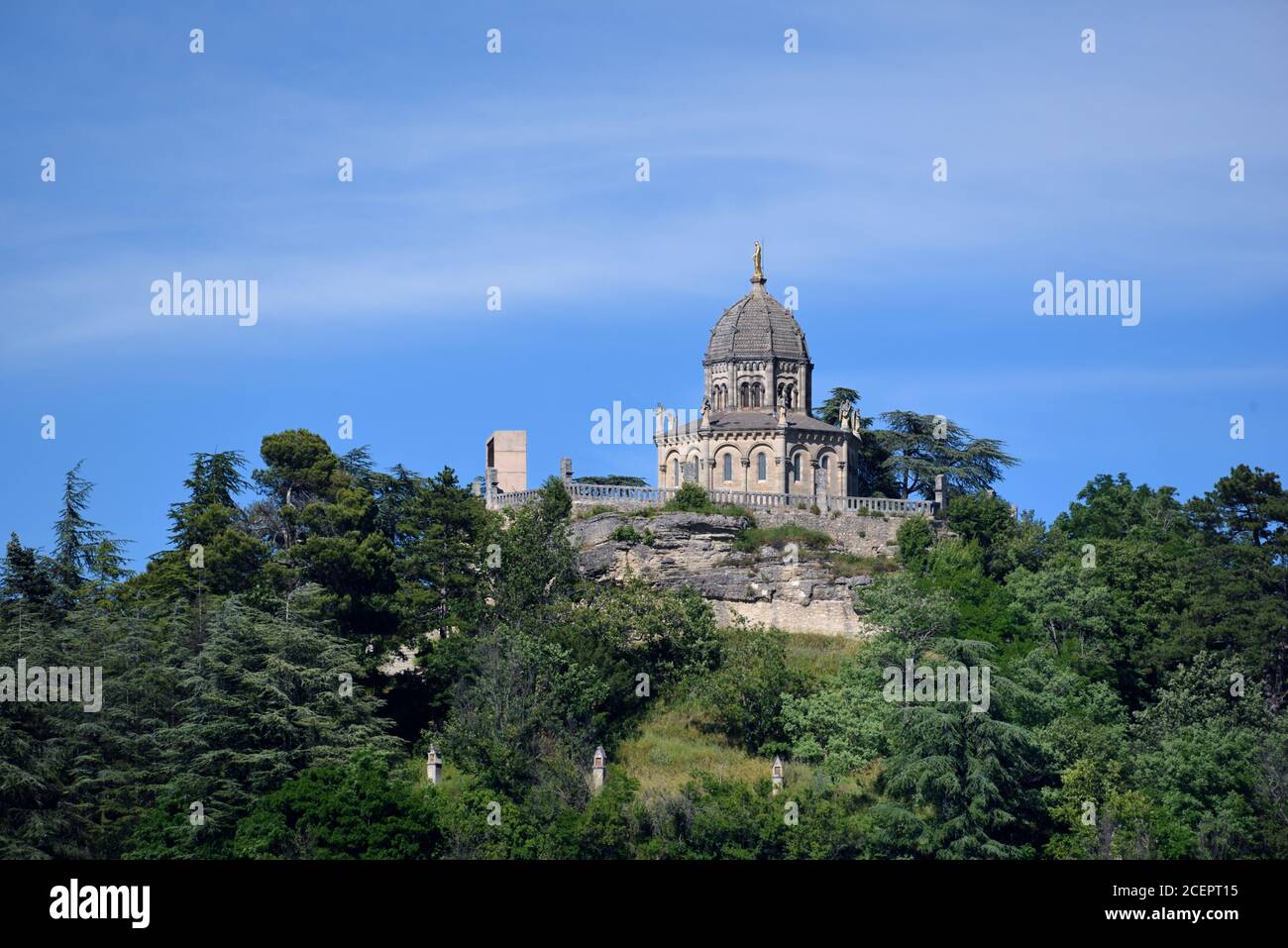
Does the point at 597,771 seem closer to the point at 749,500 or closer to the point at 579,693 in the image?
the point at 579,693

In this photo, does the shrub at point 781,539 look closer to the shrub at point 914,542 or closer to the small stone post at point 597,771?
the shrub at point 914,542

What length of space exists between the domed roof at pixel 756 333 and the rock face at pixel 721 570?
9.10m

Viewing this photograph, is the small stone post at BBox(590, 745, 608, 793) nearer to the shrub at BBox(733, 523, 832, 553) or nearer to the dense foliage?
the dense foliage

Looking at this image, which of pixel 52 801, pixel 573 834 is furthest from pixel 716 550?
pixel 52 801

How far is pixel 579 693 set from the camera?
8625 cm

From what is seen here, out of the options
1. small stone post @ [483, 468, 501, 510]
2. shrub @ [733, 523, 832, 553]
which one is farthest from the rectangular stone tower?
shrub @ [733, 523, 832, 553]

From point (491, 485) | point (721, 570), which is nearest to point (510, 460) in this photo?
point (491, 485)

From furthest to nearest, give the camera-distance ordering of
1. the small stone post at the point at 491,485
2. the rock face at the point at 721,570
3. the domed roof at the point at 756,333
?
the domed roof at the point at 756,333 < the small stone post at the point at 491,485 < the rock face at the point at 721,570

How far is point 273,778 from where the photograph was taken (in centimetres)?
8306

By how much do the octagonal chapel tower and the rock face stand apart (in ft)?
13.6

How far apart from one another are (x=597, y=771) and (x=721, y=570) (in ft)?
43.1

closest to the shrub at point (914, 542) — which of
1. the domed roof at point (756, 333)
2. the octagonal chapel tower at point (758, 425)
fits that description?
the octagonal chapel tower at point (758, 425)

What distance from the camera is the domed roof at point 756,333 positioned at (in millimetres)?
103625
